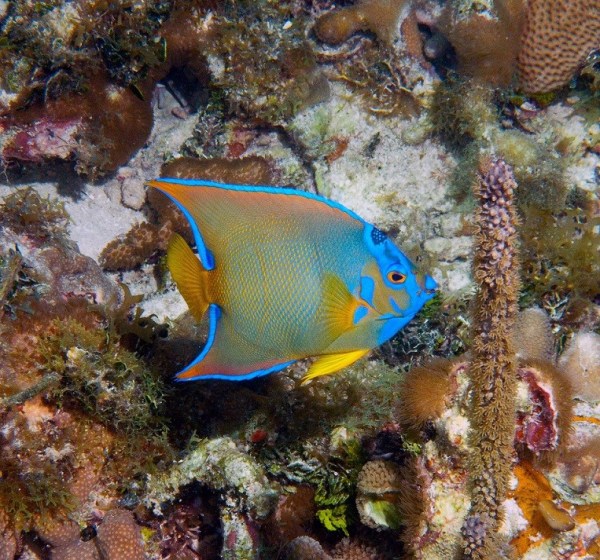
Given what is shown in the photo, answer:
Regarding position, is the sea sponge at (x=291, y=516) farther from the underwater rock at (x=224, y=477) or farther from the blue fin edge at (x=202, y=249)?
the blue fin edge at (x=202, y=249)

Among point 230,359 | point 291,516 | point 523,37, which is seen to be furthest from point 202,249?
point 523,37

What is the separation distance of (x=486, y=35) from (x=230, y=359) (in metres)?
5.14

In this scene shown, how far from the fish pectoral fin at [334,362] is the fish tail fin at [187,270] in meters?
0.65

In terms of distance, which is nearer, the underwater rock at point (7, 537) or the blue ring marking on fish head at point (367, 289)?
the blue ring marking on fish head at point (367, 289)

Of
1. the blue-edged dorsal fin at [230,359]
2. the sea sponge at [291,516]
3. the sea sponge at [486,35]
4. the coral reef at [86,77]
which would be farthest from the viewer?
the sea sponge at [486,35]

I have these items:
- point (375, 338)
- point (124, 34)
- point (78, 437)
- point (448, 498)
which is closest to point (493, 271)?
point (375, 338)

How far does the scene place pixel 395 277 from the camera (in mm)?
2213

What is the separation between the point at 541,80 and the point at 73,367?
5946mm

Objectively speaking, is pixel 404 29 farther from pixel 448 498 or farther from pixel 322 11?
pixel 448 498

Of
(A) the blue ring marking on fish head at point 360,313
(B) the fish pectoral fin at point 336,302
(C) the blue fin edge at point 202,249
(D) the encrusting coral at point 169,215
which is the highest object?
(C) the blue fin edge at point 202,249

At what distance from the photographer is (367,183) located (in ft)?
18.4

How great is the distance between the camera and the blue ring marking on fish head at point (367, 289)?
7.38ft

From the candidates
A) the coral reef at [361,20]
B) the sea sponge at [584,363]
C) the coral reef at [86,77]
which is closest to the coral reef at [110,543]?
the sea sponge at [584,363]

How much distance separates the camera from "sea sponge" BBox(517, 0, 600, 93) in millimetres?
5520
